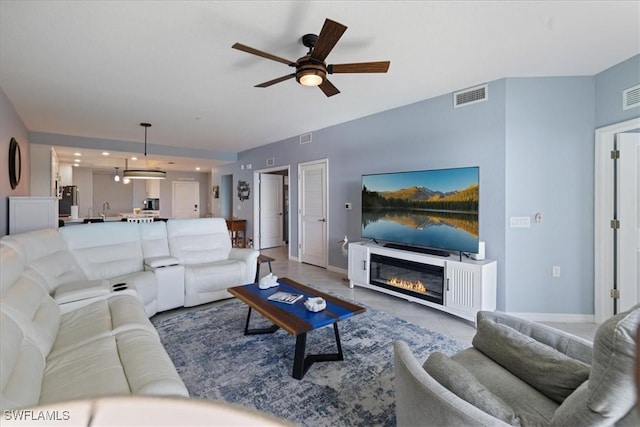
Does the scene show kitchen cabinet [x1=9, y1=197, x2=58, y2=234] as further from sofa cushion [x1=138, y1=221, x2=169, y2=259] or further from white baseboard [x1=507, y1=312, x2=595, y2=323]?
white baseboard [x1=507, y1=312, x2=595, y2=323]

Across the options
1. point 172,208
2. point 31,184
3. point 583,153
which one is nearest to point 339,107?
point 583,153

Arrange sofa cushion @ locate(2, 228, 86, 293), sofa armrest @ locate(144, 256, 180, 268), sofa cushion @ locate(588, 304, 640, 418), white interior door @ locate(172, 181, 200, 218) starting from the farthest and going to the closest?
1. white interior door @ locate(172, 181, 200, 218)
2. sofa armrest @ locate(144, 256, 180, 268)
3. sofa cushion @ locate(2, 228, 86, 293)
4. sofa cushion @ locate(588, 304, 640, 418)

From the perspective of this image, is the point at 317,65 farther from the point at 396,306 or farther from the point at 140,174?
the point at 140,174

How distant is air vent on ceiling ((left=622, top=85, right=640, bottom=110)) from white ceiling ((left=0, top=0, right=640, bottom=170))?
0.30 metres

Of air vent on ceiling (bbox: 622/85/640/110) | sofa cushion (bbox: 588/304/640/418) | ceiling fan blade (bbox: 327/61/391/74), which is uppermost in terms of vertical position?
ceiling fan blade (bbox: 327/61/391/74)

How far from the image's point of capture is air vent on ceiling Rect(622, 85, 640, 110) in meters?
2.62

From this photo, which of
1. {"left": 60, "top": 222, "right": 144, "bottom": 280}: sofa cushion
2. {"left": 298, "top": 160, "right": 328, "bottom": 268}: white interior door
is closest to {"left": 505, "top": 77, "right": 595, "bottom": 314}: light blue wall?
{"left": 298, "top": 160, "right": 328, "bottom": 268}: white interior door

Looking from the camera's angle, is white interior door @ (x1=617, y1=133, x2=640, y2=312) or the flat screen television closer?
white interior door @ (x1=617, y1=133, x2=640, y2=312)

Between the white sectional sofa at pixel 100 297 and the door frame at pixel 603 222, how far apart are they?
12.5 feet

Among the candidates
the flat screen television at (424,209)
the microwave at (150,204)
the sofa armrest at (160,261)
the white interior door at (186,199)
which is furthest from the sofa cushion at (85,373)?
the white interior door at (186,199)

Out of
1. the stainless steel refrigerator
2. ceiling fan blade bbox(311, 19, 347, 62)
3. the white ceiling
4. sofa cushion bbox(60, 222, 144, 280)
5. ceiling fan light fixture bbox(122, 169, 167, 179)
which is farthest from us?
the stainless steel refrigerator

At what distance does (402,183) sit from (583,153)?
6.00ft

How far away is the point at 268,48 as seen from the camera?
2.53m

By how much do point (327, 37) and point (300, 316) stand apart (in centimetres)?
193
